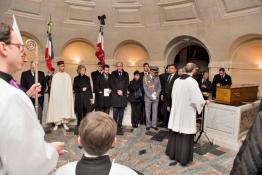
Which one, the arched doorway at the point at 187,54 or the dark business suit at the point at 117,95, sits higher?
the arched doorway at the point at 187,54

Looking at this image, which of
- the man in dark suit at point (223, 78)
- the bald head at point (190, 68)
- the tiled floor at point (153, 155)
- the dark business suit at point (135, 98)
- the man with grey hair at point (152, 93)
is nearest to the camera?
the tiled floor at point (153, 155)

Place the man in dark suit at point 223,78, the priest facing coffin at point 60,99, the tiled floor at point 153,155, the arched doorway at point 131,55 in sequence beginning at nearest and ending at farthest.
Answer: the tiled floor at point 153,155, the priest facing coffin at point 60,99, the man in dark suit at point 223,78, the arched doorway at point 131,55

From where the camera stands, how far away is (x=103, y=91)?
6211 mm

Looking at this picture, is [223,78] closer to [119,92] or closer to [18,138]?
[119,92]

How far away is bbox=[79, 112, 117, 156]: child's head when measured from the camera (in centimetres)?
128

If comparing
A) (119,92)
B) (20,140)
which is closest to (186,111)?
(119,92)

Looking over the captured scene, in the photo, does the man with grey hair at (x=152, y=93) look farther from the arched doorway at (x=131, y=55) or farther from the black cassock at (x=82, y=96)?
the arched doorway at (x=131, y=55)

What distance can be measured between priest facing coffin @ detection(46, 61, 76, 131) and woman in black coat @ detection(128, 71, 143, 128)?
1.76m

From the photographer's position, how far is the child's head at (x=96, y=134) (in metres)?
1.28

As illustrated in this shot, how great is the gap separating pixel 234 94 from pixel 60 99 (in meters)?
4.46

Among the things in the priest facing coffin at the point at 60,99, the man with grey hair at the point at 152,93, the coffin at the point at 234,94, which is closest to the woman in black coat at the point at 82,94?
the priest facing coffin at the point at 60,99

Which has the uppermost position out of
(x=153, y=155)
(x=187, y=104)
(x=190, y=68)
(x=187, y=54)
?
(x=187, y=54)

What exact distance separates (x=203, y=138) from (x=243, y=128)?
38.1 inches

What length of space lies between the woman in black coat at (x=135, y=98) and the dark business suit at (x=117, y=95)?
240 mm
